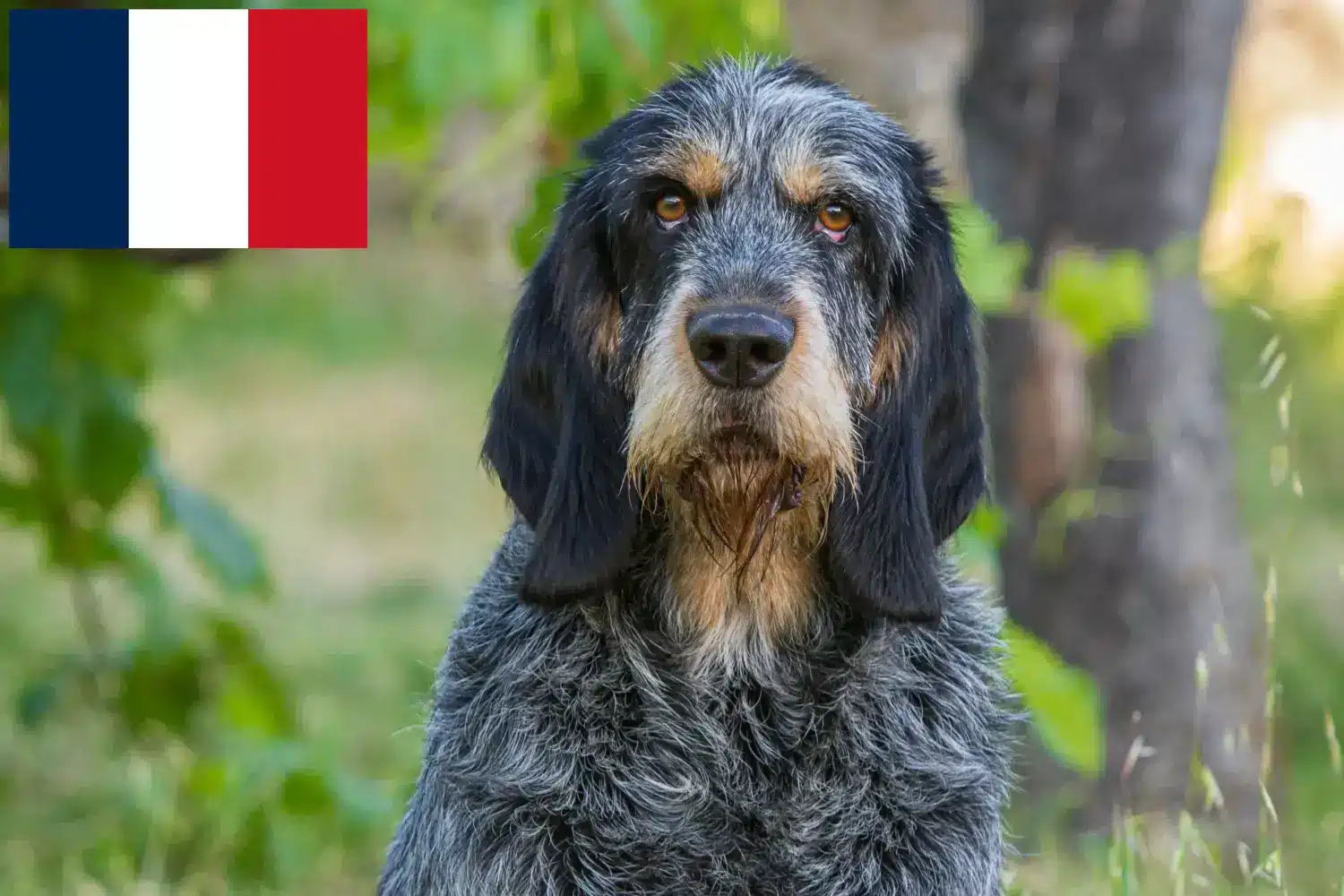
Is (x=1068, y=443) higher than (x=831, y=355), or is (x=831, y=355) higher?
(x=831, y=355)

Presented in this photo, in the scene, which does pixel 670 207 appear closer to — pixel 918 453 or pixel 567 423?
pixel 567 423

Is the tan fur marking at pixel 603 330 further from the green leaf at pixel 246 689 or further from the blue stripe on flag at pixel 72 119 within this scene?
the green leaf at pixel 246 689

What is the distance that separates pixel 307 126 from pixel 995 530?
6.42ft

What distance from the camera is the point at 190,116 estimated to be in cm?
433

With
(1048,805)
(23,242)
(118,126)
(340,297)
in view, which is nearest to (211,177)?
(118,126)

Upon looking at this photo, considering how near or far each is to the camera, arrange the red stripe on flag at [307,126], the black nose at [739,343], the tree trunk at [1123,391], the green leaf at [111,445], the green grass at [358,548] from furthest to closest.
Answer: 1. the tree trunk at [1123,391]
2. the green grass at [358,548]
3. the green leaf at [111,445]
4. the red stripe on flag at [307,126]
5. the black nose at [739,343]

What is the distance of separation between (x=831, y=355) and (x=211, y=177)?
182cm

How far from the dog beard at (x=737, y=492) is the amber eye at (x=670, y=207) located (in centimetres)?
48

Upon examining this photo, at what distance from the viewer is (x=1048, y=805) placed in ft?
21.7

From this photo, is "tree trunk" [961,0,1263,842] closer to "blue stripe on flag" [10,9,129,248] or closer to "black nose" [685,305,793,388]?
"blue stripe on flag" [10,9,129,248]

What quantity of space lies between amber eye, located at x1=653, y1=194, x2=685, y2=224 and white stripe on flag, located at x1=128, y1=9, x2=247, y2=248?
1332 millimetres

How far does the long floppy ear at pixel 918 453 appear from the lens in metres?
3.46

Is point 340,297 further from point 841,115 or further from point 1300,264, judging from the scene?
point 841,115

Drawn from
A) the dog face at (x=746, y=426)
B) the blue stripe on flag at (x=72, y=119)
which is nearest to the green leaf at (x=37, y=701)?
the blue stripe on flag at (x=72, y=119)
